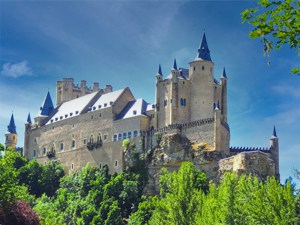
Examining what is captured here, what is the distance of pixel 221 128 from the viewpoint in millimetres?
77500

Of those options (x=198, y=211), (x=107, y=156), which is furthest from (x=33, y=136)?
(x=198, y=211)

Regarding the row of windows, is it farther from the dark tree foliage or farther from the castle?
the dark tree foliage

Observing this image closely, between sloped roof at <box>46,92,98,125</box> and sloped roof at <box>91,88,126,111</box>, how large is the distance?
292 cm

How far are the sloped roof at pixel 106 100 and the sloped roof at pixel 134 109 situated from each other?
257 centimetres

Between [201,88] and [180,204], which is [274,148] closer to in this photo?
[201,88]

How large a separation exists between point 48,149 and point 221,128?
36879mm

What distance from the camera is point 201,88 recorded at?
83.1 meters

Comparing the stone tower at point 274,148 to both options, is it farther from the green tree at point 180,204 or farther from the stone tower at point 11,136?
the stone tower at point 11,136

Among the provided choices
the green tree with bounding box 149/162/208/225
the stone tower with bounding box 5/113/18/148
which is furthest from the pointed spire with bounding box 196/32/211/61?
the stone tower with bounding box 5/113/18/148

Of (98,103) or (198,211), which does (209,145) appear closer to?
(198,211)

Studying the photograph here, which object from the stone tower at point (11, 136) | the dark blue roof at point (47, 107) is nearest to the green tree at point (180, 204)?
the dark blue roof at point (47, 107)

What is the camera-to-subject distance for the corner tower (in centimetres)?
8231

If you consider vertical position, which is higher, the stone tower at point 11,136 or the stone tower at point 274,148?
the stone tower at point 11,136

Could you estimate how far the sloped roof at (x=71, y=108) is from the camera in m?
101
